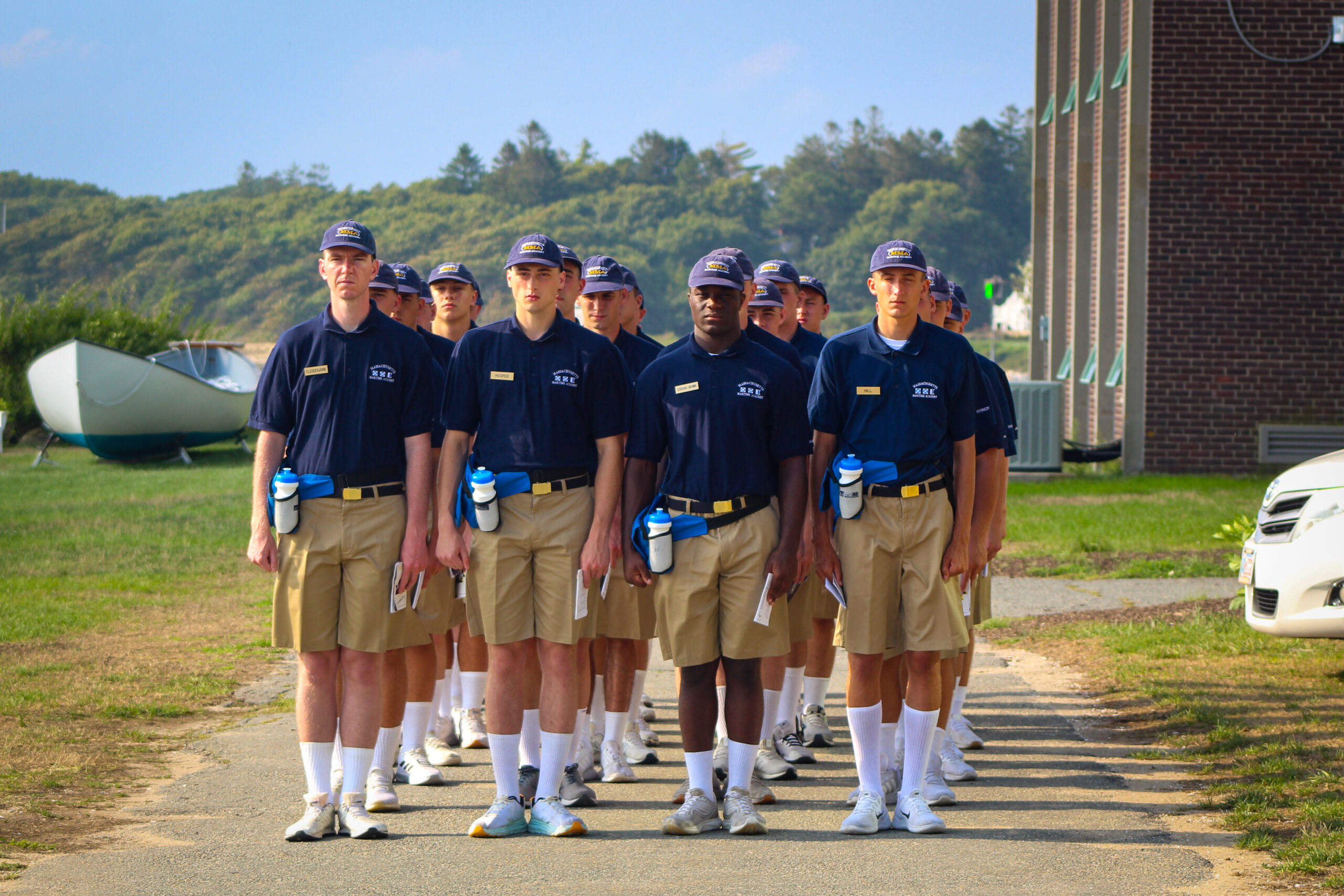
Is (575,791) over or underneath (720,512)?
underneath

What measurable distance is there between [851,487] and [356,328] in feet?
7.31

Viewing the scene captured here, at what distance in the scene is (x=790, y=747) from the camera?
7156 millimetres

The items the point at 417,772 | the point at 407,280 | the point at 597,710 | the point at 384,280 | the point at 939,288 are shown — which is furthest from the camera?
the point at 407,280

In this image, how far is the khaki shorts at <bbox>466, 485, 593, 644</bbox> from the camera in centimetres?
573

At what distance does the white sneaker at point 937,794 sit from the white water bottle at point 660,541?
1629mm

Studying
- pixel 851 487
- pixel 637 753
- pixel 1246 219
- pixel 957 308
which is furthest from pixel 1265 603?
pixel 1246 219

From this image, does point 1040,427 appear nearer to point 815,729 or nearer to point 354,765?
point 815,729

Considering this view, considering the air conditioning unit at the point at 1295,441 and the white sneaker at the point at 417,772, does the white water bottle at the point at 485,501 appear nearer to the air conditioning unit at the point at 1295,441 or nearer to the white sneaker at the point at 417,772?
the white sneaker at the point at 417,772

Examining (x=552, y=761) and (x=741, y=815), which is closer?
(x=741, y=815)

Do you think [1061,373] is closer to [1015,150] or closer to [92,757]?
[92,757]

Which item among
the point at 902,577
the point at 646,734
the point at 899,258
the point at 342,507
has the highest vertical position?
the point at 899,258

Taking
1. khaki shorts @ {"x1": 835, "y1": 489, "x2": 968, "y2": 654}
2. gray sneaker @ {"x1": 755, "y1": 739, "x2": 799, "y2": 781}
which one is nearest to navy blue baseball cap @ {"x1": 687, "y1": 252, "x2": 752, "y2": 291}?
khaki shorts @ {"x1": 835, "y1": 489, "x2": 968, "y2": 654}

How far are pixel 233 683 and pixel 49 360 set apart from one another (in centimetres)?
2729

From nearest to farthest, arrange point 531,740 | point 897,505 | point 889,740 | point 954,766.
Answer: point 897,505
point 531,740
point 889,740
point 954,766
